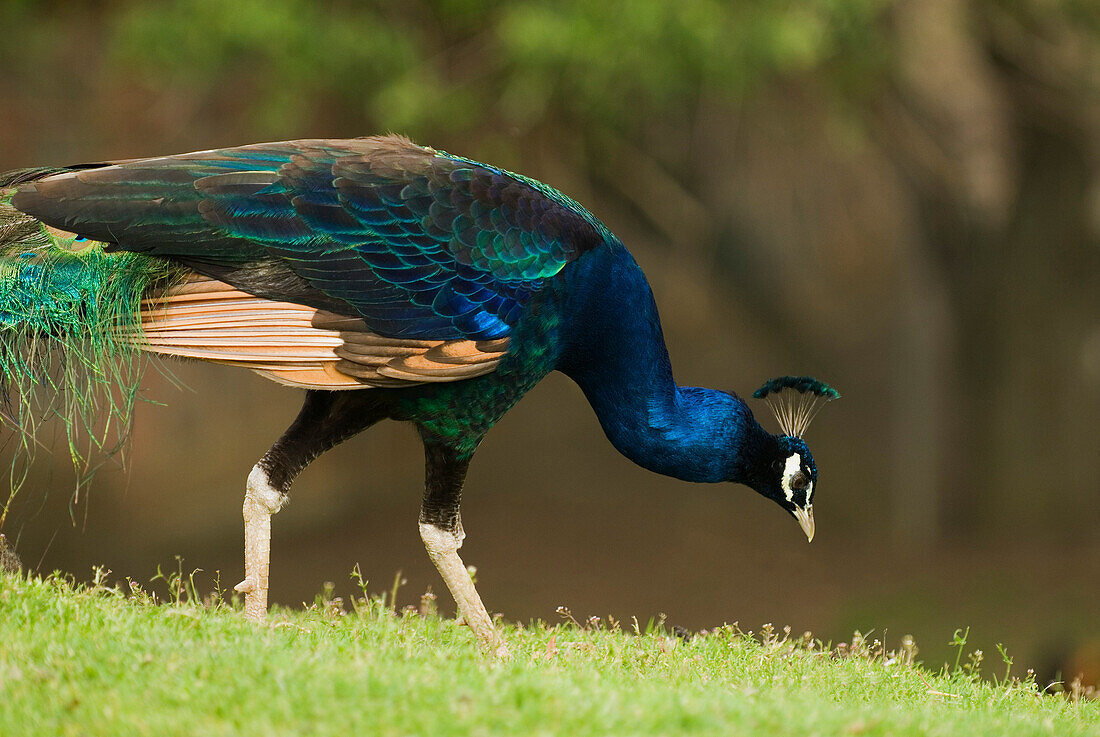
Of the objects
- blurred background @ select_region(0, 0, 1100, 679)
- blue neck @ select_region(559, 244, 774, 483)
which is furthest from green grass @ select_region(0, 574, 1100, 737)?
blurred background @ select_region(0, 0, 1100, 679)

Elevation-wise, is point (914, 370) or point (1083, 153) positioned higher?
point (1083, 153)

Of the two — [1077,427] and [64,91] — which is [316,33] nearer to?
[64,91]

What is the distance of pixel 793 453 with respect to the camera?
223 inches

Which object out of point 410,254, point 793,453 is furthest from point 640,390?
point 410,254

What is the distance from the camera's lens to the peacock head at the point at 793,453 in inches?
223

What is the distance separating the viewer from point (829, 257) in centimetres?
1379

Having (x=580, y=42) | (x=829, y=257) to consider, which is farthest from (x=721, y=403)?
(x=829, y=257)

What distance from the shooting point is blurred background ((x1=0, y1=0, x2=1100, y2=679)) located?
920cm

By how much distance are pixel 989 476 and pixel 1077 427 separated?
927 millimetres

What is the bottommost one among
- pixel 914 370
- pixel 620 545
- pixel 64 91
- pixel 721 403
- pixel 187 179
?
pixel 620 545

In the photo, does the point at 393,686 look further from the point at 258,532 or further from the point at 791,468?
the point at 791,468

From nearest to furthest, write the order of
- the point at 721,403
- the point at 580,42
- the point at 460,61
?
the point at 721,403 < the point at 580,42 < the point at 460,61

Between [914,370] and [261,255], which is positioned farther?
[914,370]

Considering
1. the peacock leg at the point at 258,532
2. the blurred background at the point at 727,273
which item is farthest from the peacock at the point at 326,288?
the blurred background at the point at 727,273
